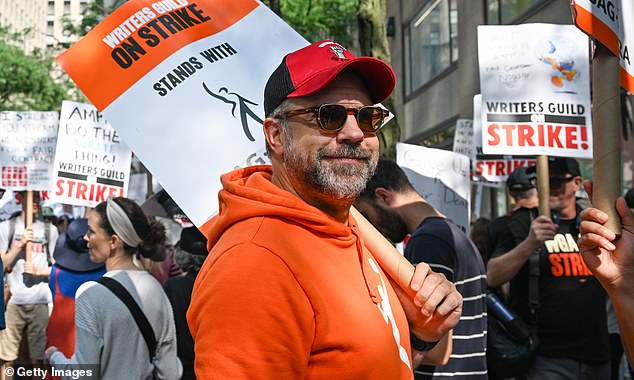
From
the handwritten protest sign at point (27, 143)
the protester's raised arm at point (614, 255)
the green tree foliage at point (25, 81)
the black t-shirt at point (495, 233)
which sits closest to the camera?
the protester's raised arm at point (614, 255)

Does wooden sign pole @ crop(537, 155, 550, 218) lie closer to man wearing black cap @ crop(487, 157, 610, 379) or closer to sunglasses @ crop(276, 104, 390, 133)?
man wearing black cap @ crop(487, 157, 610, 379)

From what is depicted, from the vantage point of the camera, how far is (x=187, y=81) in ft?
9.25

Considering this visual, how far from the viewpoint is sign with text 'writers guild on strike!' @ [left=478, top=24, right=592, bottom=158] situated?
17.7ft

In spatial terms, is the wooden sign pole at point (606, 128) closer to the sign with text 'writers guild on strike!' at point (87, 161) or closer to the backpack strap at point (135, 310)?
the backpack strap at point (135, 310)

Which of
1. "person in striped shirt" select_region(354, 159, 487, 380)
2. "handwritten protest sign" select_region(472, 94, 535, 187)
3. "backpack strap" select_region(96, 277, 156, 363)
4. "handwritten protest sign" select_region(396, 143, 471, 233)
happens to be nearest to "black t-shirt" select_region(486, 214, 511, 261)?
"handwritten protest sign" select_region(396, 143, 471, 233)

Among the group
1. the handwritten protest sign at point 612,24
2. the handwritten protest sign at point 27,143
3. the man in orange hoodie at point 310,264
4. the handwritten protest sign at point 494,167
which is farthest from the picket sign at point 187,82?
the handwritten protest sign at point 27,143

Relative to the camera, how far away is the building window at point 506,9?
13250 millimetres

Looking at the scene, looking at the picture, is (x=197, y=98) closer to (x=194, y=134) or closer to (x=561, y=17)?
(x=194, y=134)

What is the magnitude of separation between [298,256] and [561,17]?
35.3 ft

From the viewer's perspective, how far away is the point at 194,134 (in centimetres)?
278

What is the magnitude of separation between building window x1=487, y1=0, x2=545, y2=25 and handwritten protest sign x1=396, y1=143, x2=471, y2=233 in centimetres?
742

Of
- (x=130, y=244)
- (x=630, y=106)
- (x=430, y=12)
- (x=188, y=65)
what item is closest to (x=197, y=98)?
(x=188, y=65)

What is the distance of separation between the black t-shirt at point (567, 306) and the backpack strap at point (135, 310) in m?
2.60

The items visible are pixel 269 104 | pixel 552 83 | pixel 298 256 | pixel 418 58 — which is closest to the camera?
pixel 298 256
